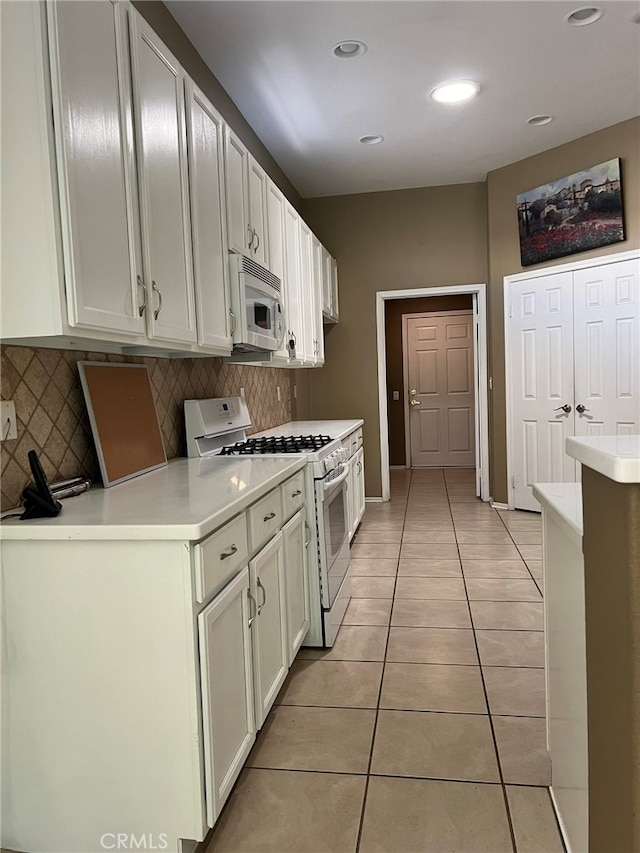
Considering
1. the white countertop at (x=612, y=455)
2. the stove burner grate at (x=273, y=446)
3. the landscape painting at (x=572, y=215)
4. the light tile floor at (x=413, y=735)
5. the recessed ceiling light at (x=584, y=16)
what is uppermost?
the recessed ceiling light at (x=584, y=16)

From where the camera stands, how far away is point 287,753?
1996mm

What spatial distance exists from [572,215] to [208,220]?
344 centimetres

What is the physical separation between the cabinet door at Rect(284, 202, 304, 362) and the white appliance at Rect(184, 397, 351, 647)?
2.48ft

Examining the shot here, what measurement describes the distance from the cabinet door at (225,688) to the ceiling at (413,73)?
265 centimetres

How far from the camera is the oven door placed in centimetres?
272

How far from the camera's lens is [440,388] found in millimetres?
8055

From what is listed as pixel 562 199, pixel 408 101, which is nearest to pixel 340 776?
pixel 408 101

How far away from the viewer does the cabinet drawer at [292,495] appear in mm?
2350

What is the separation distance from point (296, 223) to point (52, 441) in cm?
272

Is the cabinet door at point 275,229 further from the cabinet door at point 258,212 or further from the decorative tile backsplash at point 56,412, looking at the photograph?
the decorative tile backsplash at point 56,412

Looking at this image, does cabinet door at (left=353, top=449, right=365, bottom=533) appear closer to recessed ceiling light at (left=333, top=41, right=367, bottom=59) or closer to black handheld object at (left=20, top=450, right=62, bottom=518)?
recessed ceiling light at (left=333, top=41, right=367, bottom=59)

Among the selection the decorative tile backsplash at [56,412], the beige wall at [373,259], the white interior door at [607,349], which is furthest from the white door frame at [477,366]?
the decorative tile backsplash at [56,412]

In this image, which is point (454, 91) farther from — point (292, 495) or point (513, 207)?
point (292, 495)

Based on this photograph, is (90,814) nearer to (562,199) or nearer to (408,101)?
(408,101)
